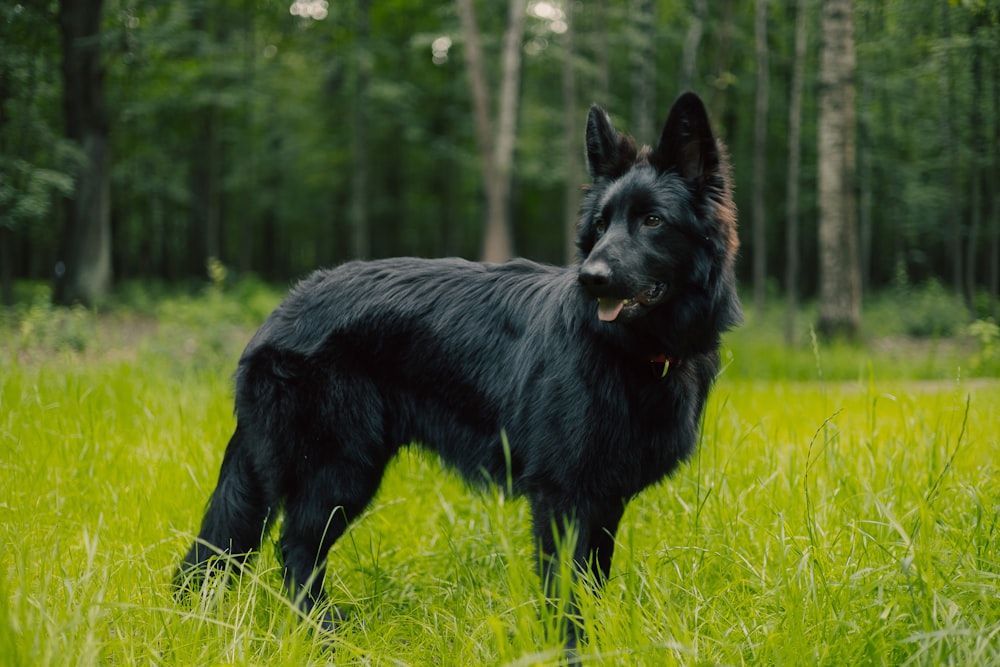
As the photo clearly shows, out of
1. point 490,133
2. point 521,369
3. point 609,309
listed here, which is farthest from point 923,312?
Result: point 609,309

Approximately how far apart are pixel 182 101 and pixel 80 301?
7899mm

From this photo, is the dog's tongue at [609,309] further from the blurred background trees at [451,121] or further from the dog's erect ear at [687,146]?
the blurred background trees at [451,121]

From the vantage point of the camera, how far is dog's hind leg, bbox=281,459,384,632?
9.71ft

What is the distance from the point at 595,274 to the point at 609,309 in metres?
0.16

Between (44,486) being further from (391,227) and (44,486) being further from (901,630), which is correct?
(391,227)

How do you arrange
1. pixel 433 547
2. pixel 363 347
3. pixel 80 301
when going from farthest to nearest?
1. pixel 80 301
2. pixel 433 547
3. pixel 363 347

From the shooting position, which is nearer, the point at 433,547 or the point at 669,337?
the point at 669,337

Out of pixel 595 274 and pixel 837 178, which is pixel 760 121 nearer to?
pixel 837 178

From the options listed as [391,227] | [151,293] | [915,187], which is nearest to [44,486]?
[151,293]

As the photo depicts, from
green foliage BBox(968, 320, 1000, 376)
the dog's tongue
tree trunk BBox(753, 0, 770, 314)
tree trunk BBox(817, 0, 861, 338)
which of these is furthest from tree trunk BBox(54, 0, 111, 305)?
green foliage BBox(968, 320, 1000, 376)

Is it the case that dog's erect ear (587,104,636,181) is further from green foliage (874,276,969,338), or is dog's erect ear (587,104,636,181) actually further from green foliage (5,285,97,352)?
green foliage (874,276,969,338)

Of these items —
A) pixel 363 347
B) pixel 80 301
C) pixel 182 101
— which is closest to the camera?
pixel 363 347

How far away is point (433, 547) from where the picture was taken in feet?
11.6

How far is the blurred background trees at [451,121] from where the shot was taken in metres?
13.0
